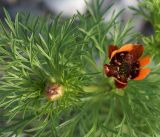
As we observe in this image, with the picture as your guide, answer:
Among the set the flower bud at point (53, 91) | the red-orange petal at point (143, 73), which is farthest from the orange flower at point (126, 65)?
the flower bud at point (53, 91)

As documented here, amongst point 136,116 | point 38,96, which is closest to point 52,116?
point 38,96

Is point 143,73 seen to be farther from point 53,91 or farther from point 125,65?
point 53,91

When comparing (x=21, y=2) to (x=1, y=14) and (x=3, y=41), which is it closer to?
(x=1, y=14)

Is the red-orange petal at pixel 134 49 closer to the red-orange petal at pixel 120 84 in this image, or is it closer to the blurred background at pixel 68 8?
the red-orange petal at pixel 120 84

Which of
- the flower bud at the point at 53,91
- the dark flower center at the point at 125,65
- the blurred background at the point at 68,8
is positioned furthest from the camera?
the blurred background at the point at 68,8

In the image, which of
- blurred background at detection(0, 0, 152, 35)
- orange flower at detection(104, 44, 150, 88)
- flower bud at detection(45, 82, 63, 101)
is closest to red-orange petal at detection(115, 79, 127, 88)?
orange flower at detection(104, 44, 150, 88)

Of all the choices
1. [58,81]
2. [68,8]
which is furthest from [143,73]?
[68,8]

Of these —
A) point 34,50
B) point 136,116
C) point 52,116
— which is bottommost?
point 136,116

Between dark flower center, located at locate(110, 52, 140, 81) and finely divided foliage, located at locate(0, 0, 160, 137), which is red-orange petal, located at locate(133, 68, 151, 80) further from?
finely divided foliage, located at locate(0, 0, 160, 137)

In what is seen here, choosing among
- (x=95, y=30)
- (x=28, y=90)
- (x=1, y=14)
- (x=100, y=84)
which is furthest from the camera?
(x=1, y=14)
